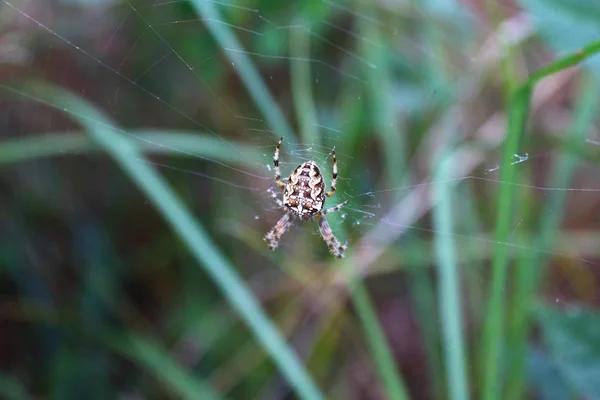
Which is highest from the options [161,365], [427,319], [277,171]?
[277,171]

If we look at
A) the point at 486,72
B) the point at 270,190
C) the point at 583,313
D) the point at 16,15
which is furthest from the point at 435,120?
the point at 16,15

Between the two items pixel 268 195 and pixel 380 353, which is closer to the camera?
pixel 380 353

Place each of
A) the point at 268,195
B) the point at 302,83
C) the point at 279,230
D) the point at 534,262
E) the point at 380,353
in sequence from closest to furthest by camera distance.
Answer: the point at 380,353, the point at 534,262, the point at 302,83, the point at 279,230, the point at 268,195

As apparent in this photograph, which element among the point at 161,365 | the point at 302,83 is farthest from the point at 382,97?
the point at 161,365

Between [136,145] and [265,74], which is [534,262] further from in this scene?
[265,74]

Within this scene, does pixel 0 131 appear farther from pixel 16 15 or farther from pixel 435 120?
pixel 435 120

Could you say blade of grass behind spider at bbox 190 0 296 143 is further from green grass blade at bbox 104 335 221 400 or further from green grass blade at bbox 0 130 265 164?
green grass blade at bbox 104 335 221 400

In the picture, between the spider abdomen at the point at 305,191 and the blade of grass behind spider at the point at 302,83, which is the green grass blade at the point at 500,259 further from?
A: the spider abdomen at the point at 305,191
